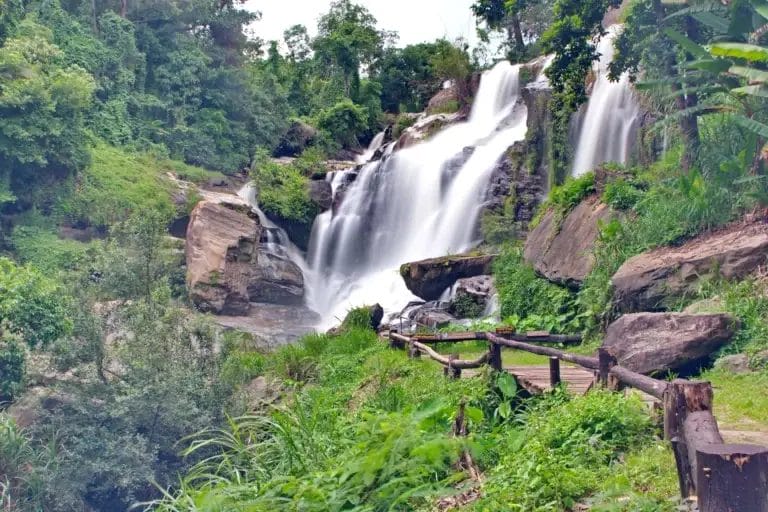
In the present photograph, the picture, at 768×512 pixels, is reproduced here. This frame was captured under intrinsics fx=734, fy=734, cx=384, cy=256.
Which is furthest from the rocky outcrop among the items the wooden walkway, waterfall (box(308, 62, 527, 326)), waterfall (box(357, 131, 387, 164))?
the wooden walkway

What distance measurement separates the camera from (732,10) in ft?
34.6

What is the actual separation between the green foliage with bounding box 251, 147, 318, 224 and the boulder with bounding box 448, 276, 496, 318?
10.4 m

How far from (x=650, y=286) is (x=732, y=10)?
414 centimetres

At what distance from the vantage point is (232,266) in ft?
73.2

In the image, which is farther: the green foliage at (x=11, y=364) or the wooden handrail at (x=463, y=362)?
the green foliage at (x=11, y=364)

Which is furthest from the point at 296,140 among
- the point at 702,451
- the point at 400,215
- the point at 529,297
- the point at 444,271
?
the point at 702,451

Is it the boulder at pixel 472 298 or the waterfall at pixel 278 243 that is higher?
the waterfall at pixel 278 243

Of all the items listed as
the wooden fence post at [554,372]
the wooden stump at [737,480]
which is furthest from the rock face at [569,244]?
the wooden stump at [737,480]

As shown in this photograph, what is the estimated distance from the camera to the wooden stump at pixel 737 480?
298cm

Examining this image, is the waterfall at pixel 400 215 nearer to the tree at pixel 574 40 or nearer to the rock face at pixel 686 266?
the tree at pixel 574 40

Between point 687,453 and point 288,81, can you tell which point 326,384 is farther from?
point 288,81

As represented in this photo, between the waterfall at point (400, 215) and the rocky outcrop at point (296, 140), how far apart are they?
7.44 m

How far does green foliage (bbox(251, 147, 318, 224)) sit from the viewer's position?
2661cm

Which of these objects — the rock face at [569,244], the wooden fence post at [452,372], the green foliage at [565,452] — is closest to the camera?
the green foliage at [565,452]
